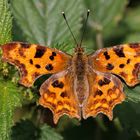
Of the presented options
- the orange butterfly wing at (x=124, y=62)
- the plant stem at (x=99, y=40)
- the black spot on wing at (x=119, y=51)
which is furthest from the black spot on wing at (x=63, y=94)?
the plant stem at (x=99, y=40)

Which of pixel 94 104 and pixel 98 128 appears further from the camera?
pixel 98 128


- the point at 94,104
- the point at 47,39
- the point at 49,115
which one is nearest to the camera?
the point at 94,104

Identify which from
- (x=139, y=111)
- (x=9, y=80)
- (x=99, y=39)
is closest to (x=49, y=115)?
(x=9, y=80)

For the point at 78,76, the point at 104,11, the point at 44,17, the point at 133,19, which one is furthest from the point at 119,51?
the point at 133,19

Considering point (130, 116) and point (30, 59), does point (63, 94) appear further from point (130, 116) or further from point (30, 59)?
point (130, 116)

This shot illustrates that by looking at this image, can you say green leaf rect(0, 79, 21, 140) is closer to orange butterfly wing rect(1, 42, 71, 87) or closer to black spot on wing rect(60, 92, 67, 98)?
orange butterfly wing rect(1, 42, 71, 87)

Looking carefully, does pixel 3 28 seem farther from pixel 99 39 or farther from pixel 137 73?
pixel 99 39

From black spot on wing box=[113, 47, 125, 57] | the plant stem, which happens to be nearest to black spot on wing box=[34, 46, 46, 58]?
black spot on wing box=[113, 47, 125, 57]

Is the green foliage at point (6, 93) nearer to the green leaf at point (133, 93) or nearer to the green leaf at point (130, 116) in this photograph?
the green leaf at point (133, 93)
